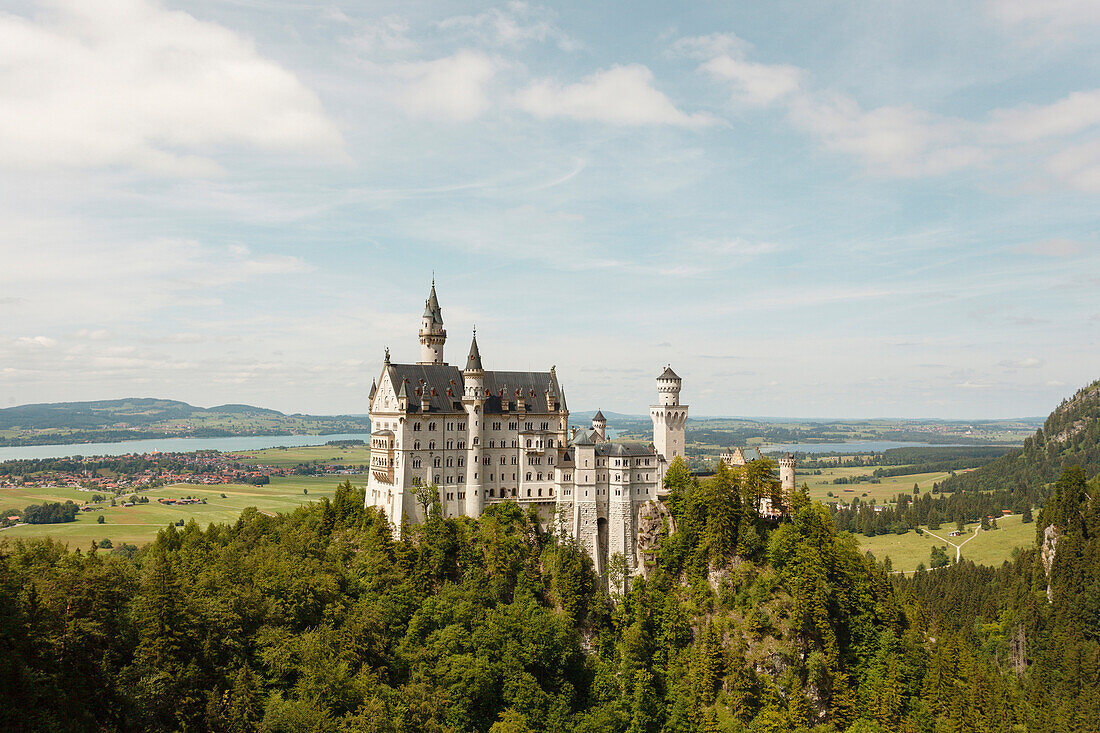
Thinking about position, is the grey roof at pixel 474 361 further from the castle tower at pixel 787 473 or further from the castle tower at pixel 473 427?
the castle tower at pixel 787 473

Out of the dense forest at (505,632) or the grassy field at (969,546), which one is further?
the grassy field at (969,546)

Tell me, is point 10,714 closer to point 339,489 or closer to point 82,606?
point 82,606

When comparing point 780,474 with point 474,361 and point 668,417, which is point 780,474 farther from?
point 474,361

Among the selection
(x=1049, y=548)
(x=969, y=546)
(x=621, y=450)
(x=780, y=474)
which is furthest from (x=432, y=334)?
(x=969, y=546)

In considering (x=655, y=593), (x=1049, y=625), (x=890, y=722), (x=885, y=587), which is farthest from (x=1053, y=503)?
(x=655, y=593)

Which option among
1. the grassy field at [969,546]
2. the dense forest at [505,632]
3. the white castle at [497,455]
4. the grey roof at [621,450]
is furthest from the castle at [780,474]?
the grassy field at [969,546]
